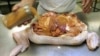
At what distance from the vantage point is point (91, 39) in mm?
823

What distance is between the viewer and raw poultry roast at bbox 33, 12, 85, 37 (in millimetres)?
827

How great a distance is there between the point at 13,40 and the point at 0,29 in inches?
5.2

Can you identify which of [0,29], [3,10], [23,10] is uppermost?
[23,10]

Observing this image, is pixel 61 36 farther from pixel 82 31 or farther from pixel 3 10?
pixel 3 10

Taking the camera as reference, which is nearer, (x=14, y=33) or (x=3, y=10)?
(x=14, y=33)

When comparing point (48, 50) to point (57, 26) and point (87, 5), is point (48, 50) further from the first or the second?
point (87, 5)

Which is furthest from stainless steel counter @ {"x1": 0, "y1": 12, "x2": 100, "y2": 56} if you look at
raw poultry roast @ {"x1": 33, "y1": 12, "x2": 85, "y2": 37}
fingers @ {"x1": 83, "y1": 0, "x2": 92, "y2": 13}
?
fingers @ {"x1": 83, "y1": 0, "x2": 92, "y2": 13}

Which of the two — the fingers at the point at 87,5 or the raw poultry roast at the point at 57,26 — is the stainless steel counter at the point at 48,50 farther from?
the fingers at the point at 87,5

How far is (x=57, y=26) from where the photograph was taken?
32.8 inches

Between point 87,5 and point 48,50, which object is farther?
point 87,5

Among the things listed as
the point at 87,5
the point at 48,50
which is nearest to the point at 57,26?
the point at 48,50

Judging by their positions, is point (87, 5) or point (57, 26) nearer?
point (57, 26)

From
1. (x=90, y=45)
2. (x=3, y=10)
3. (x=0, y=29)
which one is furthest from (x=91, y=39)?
(x=3, y=10)

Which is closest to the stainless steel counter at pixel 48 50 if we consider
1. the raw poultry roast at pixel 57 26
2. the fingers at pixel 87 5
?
the raw poultry roast at pixel 57 26
